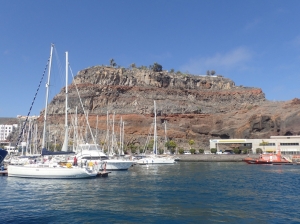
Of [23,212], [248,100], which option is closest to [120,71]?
[248,100]

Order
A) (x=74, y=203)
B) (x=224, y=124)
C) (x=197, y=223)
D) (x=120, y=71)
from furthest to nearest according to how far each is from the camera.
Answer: (x=120, y=71)
(x=224, y=124)
(x=74, y=203)
(x=197, y=223)

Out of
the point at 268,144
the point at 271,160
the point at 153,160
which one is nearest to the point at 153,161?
the point at 153,160

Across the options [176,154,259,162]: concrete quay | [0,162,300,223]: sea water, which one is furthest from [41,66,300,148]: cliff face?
[0,162,300,223]: sea water

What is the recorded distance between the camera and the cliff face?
A: 474 feet

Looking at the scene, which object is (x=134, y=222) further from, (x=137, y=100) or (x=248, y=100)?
(x=248, y=100)

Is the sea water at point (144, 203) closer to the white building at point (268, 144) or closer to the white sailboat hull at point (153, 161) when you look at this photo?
the white sailboat hull at point (153, 161)

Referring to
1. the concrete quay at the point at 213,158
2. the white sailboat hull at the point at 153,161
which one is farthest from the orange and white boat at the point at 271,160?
the white sailboat hull at the point at 153,161

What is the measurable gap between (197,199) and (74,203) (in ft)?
39.3

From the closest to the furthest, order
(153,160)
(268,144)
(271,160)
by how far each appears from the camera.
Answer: (153,160) < (271,160) < (268,144)

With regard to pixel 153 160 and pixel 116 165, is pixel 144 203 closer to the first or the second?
pixel 116 165

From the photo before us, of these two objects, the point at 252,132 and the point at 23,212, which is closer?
the point at 23,212

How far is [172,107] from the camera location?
555 feet

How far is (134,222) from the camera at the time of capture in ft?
72.9

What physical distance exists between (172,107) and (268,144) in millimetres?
56525
